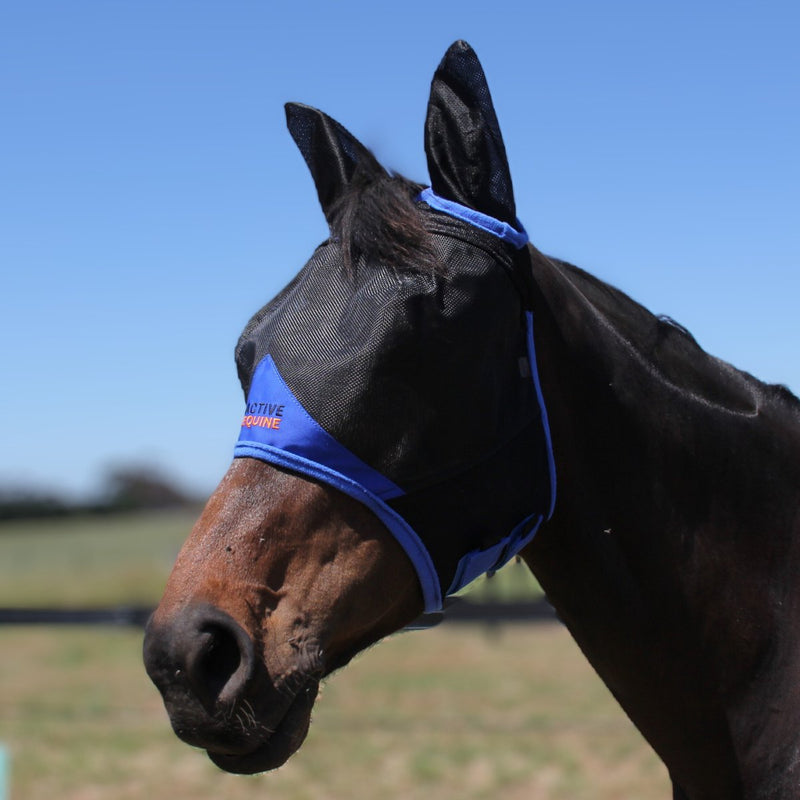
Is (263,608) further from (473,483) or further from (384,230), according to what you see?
(384,230)

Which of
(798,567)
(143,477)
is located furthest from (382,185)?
(143,477)

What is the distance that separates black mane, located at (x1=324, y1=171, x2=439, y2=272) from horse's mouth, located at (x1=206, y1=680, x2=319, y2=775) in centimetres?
84

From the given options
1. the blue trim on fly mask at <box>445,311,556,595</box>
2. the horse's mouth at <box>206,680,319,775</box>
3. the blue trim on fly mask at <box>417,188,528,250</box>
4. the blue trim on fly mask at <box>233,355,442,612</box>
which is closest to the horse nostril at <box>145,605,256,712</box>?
the horse's mouth at <box>206,680,319,775</box>

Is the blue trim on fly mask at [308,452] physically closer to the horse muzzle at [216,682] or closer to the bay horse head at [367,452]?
the bay horse head at [367,452]

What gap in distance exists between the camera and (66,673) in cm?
1386

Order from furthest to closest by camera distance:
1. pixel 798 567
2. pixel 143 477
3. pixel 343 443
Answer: pixel 143 477 < pixel 798 567 < pixel 343 443

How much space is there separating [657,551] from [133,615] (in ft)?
20.2

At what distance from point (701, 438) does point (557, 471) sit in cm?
38

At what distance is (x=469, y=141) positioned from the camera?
84.1 inches

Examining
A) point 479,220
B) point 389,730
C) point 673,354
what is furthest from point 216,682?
point 389,730

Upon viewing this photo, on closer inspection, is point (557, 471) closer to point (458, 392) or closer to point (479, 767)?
point (458, 392)

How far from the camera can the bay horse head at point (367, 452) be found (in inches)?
69.1

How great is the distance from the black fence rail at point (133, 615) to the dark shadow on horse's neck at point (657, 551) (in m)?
0.33

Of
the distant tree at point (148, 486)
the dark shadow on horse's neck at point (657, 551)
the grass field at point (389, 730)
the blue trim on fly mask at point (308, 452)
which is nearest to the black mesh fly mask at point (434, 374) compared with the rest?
the blue trim on fly mask at point (308, 452)
